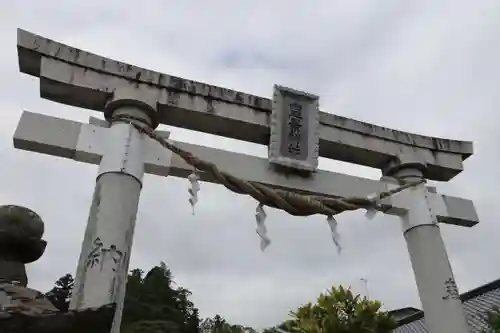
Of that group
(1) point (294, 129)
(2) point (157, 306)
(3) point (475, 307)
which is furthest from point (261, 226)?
(2) point (157, 306)

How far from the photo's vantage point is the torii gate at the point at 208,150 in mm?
4035

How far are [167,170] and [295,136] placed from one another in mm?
1440

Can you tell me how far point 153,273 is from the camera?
Answer: 22625 mm

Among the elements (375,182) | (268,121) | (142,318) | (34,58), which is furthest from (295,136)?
(142,318)

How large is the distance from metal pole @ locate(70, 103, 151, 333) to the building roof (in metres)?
8.74

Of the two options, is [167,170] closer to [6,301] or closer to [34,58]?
[34,58]

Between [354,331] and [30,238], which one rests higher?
[354,331]

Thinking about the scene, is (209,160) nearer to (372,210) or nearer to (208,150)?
(208,150)

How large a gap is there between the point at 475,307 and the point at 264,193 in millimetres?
9871

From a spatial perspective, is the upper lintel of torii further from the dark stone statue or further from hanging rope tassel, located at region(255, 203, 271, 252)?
the dark stone statue

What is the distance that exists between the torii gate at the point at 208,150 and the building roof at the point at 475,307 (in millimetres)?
6252

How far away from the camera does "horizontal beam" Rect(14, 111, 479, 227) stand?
14.1ft

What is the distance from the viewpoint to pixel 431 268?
496cm

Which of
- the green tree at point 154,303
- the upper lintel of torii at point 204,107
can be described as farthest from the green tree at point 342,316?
the green tree at point 154,303
